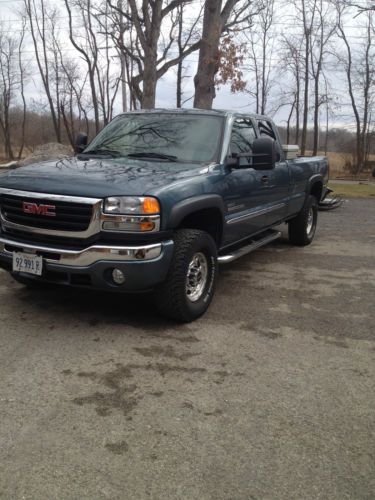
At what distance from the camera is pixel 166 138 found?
5.05 metres

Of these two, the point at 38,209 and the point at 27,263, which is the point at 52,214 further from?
the point at 27,263

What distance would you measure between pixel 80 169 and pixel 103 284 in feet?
3.57

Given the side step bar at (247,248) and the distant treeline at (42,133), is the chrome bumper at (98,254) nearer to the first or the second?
the side step bar at (247,248)

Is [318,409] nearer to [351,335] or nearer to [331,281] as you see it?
[351,335]

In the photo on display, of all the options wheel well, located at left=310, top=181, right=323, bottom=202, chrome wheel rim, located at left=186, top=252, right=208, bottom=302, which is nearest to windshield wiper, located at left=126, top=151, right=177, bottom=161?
chrome wheel rim, located at left=186, top=252, right=208, bottom=302

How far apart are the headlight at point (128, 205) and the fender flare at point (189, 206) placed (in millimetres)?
234

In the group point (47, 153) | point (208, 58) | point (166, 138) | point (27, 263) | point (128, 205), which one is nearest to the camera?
→ point (128, 205)

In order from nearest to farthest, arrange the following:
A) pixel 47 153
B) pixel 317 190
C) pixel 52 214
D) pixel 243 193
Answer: pixel 52 214
pixel 243 193
pixel 317 190
pixel 47 153

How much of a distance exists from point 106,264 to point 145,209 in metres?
0.51

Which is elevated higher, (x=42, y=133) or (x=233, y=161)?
(x=42, y=133)

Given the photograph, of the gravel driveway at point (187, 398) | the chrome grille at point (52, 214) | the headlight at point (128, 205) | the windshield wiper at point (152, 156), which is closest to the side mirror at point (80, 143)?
the windshield wiper at point (152, 156)


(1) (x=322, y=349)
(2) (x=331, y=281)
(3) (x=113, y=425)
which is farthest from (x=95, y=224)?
(2) (x=331, y=281)

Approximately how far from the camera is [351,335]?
4.19 m

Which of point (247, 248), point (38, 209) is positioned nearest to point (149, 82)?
point (247, 248)
